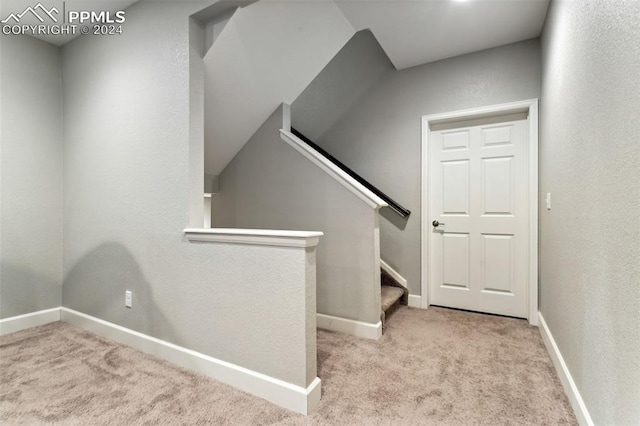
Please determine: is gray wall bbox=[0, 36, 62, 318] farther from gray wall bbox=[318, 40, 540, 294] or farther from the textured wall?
gray wall bbox=[318, 40, 540, 294]

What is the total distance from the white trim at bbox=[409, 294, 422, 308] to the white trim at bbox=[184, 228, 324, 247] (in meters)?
1.89

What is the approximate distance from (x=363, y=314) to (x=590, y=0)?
2135mm

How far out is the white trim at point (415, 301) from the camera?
295 centimetres

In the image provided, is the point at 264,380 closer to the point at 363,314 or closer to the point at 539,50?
the point at 363,314

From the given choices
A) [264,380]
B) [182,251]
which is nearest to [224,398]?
[264,380]

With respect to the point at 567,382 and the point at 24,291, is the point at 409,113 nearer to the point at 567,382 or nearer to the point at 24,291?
the point at 567,382

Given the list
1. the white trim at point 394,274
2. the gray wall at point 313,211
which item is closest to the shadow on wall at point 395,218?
the white trim at point 394,274

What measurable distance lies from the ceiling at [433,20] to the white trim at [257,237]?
139 centimetres

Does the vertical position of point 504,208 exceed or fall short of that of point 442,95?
it falls short

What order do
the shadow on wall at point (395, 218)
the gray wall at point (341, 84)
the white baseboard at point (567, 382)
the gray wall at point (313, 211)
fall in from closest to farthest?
the white baseboard at point (567, 382) < the gray wall at point (313, 211) < the shadow on wall at point (395, 218) < the gray wall at point (341, 84)

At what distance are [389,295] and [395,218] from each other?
2.60 ft

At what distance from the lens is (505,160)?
271cm

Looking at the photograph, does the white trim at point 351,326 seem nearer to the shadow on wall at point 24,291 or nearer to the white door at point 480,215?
the white door at point 480,215

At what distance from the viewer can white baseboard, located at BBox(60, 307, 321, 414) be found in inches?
57.5
